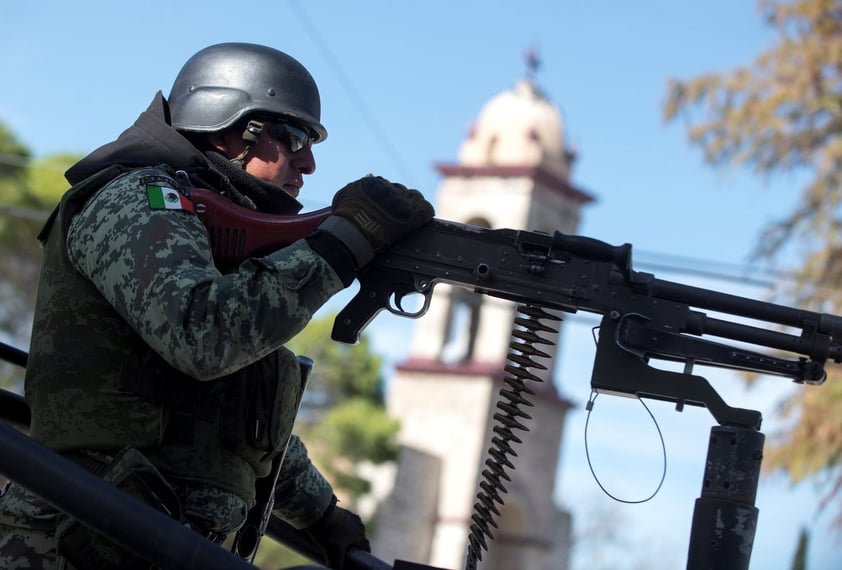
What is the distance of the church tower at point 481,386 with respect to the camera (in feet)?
125

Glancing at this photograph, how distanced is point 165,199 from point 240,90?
683 mm

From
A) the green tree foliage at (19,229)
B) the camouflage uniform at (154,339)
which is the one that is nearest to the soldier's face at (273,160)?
the camouflage uniform at (154,339)

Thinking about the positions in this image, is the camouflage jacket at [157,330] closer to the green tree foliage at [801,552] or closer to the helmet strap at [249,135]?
the helmet strap at [249,135]

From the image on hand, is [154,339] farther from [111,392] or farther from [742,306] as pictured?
[742,306]

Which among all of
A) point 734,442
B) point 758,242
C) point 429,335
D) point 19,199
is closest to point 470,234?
point 734,442

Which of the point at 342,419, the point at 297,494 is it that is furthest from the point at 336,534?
the point at 342,419

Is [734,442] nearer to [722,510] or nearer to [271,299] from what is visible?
[722,510]

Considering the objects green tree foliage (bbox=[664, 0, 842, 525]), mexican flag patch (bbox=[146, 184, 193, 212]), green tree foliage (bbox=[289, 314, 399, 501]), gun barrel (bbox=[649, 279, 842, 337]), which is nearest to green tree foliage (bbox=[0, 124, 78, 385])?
green tree foliage (bbox=[289, 314, 399, 501])

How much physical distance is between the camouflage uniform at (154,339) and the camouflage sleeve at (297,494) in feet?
1.90

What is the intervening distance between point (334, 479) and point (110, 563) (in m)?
37.4

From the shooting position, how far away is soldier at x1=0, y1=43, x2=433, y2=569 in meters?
3.04

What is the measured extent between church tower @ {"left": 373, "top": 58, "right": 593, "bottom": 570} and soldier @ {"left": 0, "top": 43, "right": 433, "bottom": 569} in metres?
34.2

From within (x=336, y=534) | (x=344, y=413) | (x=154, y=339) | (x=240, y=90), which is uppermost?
(x=344, y=413)

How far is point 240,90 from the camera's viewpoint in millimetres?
3807
